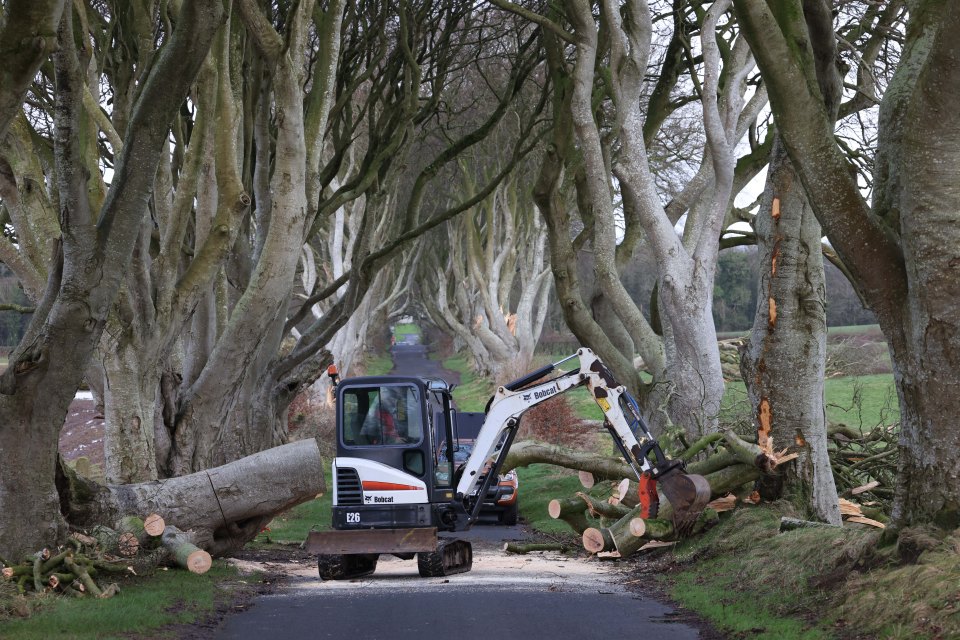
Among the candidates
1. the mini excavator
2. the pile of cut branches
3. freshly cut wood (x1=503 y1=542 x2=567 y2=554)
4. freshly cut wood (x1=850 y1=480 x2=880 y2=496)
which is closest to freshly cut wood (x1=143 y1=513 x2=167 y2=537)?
the mini excavator

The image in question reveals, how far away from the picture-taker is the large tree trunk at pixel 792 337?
11273mm

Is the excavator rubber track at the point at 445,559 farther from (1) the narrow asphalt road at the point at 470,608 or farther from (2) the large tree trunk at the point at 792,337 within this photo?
(2) the large tree trunk at the point at 792,337

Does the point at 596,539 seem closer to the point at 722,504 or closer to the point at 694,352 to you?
the point at 722,504

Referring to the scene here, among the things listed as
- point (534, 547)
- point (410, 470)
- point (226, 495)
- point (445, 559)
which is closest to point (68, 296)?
point (226, 495)

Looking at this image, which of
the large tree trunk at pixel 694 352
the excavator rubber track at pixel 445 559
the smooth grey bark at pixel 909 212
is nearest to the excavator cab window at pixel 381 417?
the excavator rubber track at pixel 445 559

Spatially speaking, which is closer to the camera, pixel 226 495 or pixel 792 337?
pixel 792 337

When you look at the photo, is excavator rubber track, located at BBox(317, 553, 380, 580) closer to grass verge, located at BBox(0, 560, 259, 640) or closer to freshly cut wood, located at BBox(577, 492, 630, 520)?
grass verge, located at BBox(0, 560, 259, 640)

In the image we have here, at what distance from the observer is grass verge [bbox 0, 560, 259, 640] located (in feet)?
26.6

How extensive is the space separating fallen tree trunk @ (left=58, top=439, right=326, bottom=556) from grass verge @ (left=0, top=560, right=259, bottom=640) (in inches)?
39.8

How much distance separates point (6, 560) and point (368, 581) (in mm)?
4792

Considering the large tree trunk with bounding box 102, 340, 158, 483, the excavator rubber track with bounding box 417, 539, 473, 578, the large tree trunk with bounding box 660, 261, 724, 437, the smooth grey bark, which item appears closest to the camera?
the smooth grey bark

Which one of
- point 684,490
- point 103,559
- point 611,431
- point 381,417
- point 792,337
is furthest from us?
point 381,417

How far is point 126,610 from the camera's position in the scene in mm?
9016

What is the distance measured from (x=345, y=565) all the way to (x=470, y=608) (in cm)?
379
